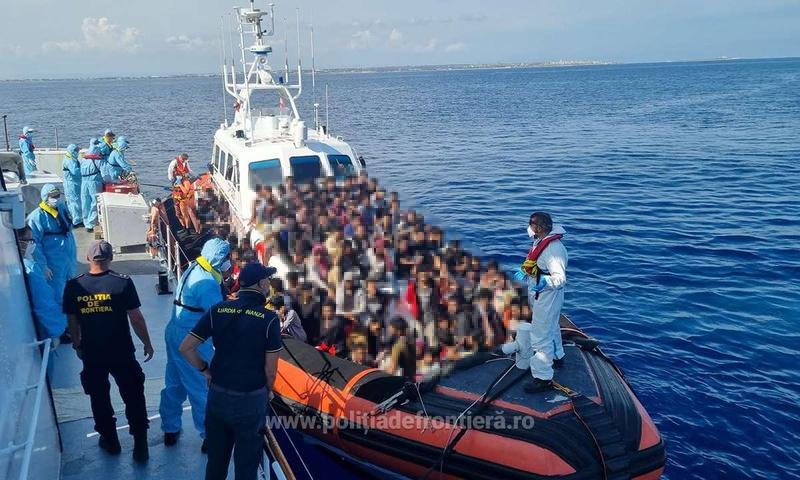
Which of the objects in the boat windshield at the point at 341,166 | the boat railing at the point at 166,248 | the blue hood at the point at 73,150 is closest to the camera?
the boat railing at the point at 166,248

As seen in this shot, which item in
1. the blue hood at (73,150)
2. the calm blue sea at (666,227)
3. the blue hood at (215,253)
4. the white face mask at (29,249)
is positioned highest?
the blue hood at (73,150)

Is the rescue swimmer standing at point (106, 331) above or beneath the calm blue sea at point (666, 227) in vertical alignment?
above

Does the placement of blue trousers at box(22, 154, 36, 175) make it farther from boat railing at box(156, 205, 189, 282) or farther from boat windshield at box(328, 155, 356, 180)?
boat windshield at box(328, 155, 356, 180)

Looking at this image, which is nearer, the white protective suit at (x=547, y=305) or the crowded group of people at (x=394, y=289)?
the white protective suit at (x=547, y=305)

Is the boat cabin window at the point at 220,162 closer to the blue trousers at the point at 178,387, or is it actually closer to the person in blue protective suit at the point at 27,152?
the person in blue protective suit at the point at 27,152

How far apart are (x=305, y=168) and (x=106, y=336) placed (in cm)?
501

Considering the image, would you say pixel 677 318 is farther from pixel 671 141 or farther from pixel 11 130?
pixel 11 130

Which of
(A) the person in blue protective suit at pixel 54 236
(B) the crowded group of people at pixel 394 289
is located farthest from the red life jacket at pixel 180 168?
(A) the person in blue protective suit at pixel 54 236

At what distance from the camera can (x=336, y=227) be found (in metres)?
6.85

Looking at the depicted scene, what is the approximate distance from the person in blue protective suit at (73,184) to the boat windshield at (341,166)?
4173mm

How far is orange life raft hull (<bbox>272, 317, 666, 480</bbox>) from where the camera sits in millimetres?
4094

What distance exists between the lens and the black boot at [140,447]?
3883 millimetres

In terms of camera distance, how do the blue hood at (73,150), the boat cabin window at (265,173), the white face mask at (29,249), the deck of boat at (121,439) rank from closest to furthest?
1. the deck of boat at (121,439)
2. the white face mask at (29,249)
3. the boat cabin window at (265,173)
4. the blue hood at (73,150)

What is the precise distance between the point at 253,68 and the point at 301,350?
6.57 m
